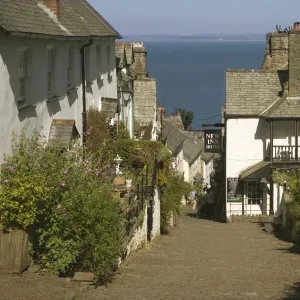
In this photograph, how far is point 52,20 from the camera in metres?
21.1

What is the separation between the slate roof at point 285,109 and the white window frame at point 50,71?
1750 centimetres

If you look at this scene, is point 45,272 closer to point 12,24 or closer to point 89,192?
point 89,192

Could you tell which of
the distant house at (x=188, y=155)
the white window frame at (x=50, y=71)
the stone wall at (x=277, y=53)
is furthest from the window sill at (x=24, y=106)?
the distant house at (x=188, y=155)

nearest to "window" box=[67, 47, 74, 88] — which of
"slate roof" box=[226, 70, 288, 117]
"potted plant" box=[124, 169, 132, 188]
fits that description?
"potted plant" box=[124, 169, 132, 188]

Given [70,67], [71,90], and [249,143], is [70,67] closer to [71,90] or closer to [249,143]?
[71,90]

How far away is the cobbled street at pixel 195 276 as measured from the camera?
13195 millimetres

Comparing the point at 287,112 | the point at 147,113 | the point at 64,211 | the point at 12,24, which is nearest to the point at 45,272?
the point at 64,211

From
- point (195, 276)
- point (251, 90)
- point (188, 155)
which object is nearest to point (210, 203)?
point (251, 90)

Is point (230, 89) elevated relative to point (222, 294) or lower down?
elevated

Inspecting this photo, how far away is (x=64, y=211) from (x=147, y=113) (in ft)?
96.1

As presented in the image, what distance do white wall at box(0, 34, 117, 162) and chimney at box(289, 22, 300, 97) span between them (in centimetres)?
1377

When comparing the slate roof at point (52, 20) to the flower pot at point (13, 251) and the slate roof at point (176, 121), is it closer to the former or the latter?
the flower pot at point (13, 251)

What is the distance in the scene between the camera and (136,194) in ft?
71.8

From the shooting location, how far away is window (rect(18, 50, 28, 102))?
57.4ft
